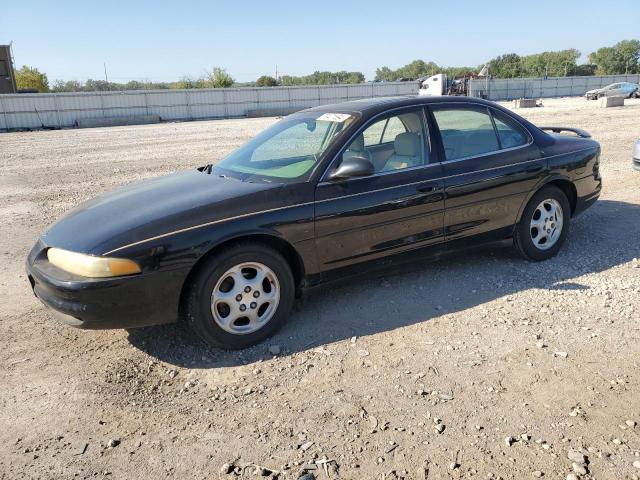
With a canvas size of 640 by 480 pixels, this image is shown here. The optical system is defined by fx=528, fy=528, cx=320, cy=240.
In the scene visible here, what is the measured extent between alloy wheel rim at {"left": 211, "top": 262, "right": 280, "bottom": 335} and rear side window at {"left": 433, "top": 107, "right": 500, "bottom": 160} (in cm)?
196

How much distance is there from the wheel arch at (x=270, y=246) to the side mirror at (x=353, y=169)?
0.63 meters

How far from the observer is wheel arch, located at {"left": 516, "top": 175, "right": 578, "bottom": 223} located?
5.02 metres

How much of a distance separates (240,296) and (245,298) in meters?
0.04

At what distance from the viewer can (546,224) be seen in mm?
5199

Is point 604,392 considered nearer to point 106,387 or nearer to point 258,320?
point 258,320

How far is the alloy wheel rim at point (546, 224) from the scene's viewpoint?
5160mm

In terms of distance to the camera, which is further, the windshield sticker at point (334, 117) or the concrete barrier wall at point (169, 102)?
the concrete barrier wall at point (169, 102)

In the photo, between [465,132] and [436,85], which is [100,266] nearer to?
[465,132]

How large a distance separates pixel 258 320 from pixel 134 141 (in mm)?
19024

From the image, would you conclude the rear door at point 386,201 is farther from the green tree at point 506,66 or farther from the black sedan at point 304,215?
the green tree at point 506,66

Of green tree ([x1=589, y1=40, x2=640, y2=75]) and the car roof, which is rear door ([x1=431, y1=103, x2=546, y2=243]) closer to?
the car roof

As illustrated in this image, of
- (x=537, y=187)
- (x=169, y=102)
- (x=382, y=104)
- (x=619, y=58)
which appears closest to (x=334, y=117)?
(x=382, y=104)

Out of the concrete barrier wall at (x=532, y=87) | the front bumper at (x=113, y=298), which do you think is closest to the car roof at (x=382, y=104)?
the front bumper at (x=113, y=298)

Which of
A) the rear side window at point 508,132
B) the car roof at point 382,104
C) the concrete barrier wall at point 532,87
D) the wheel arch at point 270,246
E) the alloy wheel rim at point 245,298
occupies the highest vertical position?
the concrete barrier wall at point 532,87
